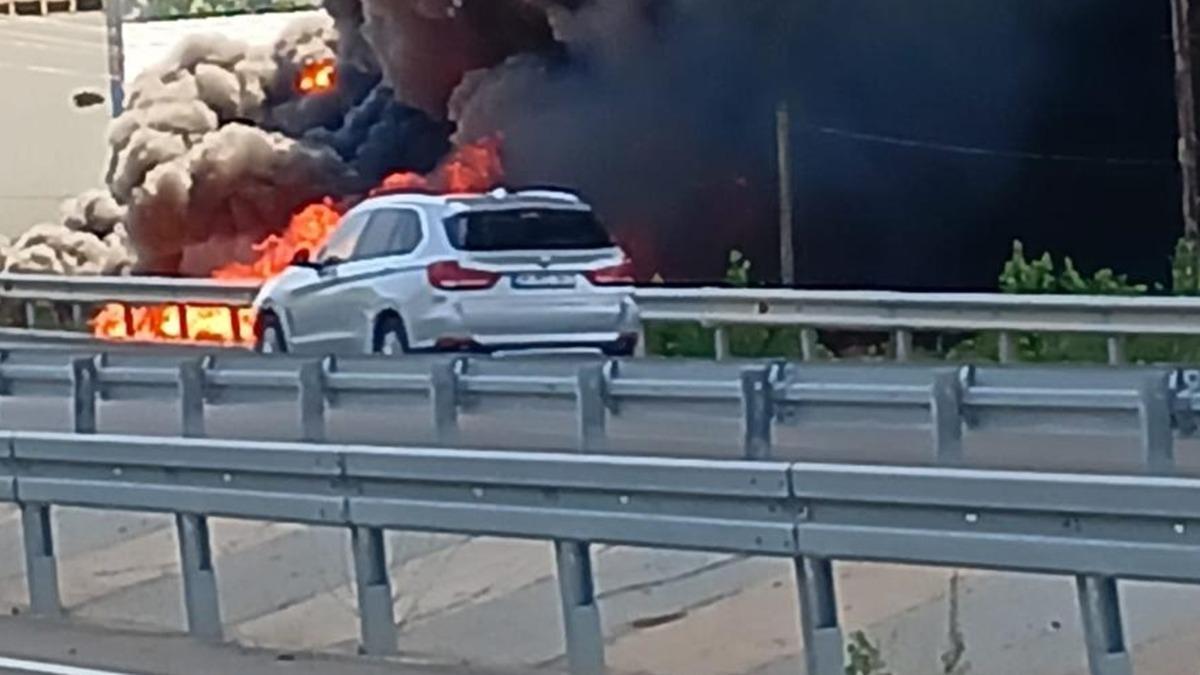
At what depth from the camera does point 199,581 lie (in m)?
11.7

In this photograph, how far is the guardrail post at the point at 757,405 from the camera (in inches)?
531

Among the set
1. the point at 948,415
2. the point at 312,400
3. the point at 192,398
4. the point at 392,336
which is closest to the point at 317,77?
the point at 392,336

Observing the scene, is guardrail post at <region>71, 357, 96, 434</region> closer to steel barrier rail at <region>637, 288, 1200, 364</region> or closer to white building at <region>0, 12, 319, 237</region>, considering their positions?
steel barrier rail at <region>637, 288, 1200, 364</region>

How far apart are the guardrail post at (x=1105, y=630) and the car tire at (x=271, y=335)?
15025 millimetres

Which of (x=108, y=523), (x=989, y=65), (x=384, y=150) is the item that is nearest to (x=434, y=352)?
(x=108, y=523)

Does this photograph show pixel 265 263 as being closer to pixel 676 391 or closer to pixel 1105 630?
pixel 676 391

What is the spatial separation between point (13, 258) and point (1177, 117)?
19.4 m

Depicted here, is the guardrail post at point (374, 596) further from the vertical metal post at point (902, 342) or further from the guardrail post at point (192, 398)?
the vertical metal post at point (902, 342)

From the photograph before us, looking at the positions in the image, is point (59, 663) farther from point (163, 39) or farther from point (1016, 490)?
point (163, 39)

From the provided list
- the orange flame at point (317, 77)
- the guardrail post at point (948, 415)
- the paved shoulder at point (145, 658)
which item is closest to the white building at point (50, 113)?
the orange flame at point (317, 77)

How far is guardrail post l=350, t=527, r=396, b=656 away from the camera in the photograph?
36.2 feet

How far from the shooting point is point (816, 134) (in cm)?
3312

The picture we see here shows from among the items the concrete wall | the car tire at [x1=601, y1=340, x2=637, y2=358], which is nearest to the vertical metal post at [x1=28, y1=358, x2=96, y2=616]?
the car tire at [x1=601, y1=340, x2=637, y2=358]

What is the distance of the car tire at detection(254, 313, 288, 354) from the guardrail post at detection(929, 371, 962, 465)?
10873 mm
